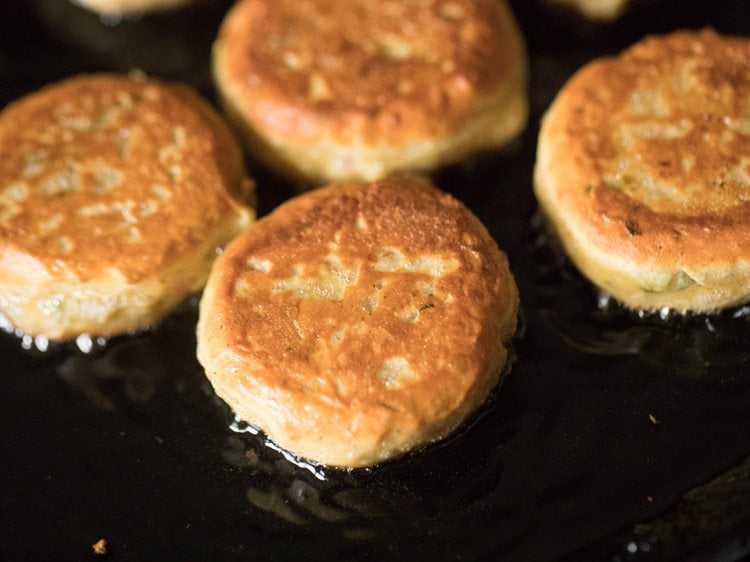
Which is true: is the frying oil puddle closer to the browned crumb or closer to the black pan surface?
the black pan surface

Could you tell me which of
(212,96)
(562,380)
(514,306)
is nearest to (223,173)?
(212,96)

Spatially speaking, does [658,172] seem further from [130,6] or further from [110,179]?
[130,6]

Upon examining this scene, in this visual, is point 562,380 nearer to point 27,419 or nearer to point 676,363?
point 676,363

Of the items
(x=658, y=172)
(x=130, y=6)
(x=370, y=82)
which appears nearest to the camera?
(x=658, y=172)

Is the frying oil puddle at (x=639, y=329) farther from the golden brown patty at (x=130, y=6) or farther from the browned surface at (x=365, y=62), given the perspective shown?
the golden brown patty at (x=130, y=6)

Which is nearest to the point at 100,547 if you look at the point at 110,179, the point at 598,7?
the point at 110,179

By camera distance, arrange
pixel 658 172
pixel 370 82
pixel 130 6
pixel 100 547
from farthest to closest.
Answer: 1. pixel 130 6
2. pixel 370 82
3. pixel 658 172
4. pixel 100 547

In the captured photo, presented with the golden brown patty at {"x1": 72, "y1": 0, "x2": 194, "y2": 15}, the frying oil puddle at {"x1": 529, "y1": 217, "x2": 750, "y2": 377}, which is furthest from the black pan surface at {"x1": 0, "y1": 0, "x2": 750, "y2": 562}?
the golden brown patty at {"x1": 72, "y1": 0, "x2": 194, "y2": 15}

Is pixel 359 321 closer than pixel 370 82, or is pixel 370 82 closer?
pixel 359 321
